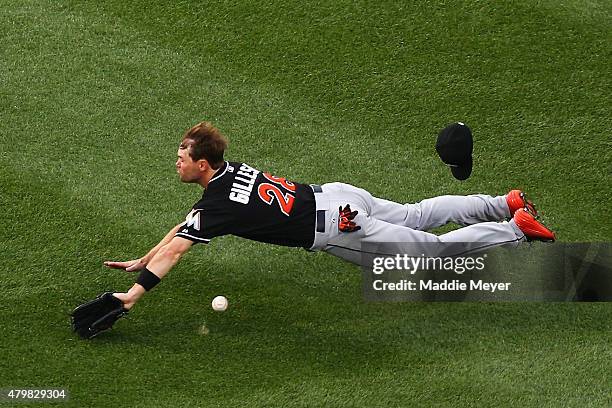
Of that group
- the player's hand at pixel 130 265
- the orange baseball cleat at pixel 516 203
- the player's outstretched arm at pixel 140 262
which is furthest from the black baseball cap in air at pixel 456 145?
the player's hand at pixel 130 265

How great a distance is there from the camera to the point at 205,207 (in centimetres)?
574

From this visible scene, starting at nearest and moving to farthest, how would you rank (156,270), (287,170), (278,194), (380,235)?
(156,270) < (278,194) < (380,235) < (287,170)

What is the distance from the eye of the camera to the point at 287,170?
23.4 feet

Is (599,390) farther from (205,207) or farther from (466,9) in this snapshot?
(466,9)

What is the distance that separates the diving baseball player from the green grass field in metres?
0.38

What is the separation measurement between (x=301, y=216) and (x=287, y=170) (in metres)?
1.21

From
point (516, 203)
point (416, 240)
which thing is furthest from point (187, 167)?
point (516, 203)

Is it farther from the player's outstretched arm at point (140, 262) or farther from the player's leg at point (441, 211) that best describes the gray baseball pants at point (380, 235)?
the player's outstretched arm at point (140, 262)

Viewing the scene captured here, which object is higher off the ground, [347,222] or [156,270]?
[347,222]

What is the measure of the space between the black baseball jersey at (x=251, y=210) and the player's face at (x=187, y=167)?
0.36 ft

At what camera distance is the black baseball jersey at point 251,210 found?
5.72m

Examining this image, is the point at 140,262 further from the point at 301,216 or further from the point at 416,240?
the point at 416,240

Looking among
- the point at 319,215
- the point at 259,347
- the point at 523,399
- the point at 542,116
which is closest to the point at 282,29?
the point at 542,116

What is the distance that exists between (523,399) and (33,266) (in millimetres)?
2929
